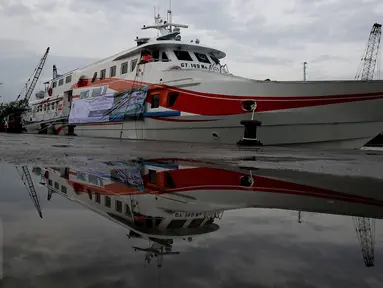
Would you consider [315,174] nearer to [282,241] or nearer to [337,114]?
[282,241]

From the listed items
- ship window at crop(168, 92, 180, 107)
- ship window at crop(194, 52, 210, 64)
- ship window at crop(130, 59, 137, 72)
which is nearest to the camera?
ship window at crop(168, 92, 180, 107)

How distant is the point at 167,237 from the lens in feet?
6.37

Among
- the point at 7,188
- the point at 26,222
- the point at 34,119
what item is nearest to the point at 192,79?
the point at 7,188

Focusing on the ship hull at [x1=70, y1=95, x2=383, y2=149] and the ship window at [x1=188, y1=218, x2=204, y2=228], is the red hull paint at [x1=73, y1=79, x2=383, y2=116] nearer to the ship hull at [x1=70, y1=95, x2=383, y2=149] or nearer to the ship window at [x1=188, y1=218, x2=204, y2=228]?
the ship hull at [x1=70, y1=95, x2=383, y2=149]

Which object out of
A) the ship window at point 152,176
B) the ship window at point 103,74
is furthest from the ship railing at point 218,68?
the ship window at point 152,176

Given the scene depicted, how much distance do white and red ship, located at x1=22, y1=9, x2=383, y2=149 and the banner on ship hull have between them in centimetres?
8

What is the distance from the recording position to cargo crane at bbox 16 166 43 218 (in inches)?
105

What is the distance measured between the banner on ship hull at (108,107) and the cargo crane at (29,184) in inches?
477

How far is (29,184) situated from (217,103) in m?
10.5

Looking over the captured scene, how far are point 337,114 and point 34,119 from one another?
984 inches

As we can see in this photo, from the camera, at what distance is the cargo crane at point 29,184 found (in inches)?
105

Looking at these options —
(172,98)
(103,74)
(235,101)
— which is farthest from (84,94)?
(235,101)

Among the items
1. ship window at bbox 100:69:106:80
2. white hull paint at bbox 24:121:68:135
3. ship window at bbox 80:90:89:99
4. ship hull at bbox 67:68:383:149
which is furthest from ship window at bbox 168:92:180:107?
white hull paint at bbox 24:121:68:135

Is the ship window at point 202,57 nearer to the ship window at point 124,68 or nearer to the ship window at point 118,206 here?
the ship window at point 124,68
